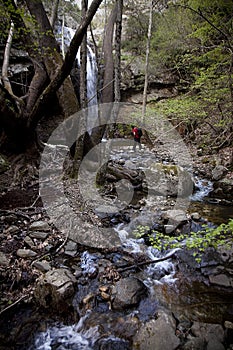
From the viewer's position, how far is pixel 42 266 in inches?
134

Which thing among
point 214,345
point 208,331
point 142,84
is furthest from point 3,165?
point 142,84

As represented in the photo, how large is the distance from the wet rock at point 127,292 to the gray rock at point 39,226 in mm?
1875

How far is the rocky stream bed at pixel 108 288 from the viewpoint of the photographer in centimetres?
260

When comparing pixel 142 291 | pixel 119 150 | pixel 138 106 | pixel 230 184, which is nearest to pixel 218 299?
pixel 142 291

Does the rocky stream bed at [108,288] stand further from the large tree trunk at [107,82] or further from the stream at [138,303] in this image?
the large tree trunk at [107,82]

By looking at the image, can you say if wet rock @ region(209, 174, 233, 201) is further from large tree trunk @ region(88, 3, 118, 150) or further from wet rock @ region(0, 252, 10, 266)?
wet rock @ region(0, 252, 10, 266)

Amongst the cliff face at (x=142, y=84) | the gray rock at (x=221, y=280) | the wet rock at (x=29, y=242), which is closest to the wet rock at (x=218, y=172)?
the gray rock at (x=221, y=280)

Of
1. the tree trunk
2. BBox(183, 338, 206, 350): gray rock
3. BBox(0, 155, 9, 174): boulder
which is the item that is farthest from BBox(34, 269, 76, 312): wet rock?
the tree trunk

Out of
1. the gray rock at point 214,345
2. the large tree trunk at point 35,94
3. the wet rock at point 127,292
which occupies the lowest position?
the wet rock at point 127,292

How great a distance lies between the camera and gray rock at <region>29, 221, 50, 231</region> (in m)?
4.25

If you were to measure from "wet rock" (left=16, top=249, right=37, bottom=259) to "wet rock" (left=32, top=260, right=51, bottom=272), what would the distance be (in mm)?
198

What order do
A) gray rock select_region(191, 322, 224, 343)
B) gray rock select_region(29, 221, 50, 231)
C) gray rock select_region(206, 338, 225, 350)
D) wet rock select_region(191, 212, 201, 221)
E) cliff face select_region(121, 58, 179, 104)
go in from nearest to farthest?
1. gray rock select_region(206, 338, 225, 350)
2. gray rock select_region(191, 322, 224, 343)
3. gray rock select_region(29, 221, 50, 231)
4. wet rock select_region(191, 212, 201, 221)
5. cliff face select_region(121, 58, 179, 104)

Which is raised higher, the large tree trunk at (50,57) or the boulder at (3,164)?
the large tree trunk at (50,57)

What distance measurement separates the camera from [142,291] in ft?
10.6
